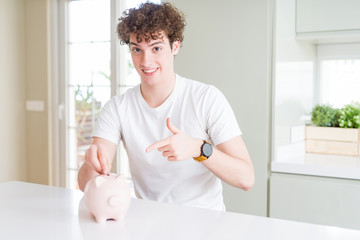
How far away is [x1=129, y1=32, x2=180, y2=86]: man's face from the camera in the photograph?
161 cm

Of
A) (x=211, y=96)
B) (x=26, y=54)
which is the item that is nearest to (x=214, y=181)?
(x=211, y=96)

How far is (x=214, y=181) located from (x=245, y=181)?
0.15 meters

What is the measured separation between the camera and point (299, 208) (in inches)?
90.4

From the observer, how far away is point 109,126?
1.70m

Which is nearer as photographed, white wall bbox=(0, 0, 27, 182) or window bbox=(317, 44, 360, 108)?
window bbox=(317, 44, 360, 108)

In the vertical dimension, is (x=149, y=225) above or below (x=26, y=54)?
below

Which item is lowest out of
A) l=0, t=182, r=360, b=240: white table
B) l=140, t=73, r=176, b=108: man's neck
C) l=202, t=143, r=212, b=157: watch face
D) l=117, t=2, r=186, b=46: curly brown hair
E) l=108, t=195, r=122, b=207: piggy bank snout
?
l=0, t=182, r=360, b=240: white table

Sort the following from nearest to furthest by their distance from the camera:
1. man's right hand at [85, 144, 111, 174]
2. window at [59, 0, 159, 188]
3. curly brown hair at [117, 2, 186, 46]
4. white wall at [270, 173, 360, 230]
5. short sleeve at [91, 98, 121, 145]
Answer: man's right hand at [85, 144, 111, 174]
curly brown hair at [117, 2, 186, 46]
short sleeve at [91, 98, 121, 145]
white wall at [270, 173, 360, 230]
window at [59, 0, 159, 188]

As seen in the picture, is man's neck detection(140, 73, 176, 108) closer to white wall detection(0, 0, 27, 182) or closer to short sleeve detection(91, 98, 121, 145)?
short sleeve detection(91, 98, 121, 145)

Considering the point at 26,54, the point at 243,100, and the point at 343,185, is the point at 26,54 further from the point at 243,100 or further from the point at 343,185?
the point at 343,185

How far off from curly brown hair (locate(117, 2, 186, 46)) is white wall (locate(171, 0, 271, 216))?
0.75 m

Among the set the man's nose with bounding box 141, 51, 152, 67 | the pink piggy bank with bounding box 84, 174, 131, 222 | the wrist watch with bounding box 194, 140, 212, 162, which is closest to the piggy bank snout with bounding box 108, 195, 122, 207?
the pink piggy bank with bounding box 84, 174, 131, 222

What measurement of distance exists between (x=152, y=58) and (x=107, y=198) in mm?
645

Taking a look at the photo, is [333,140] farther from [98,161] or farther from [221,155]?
[98,161]
